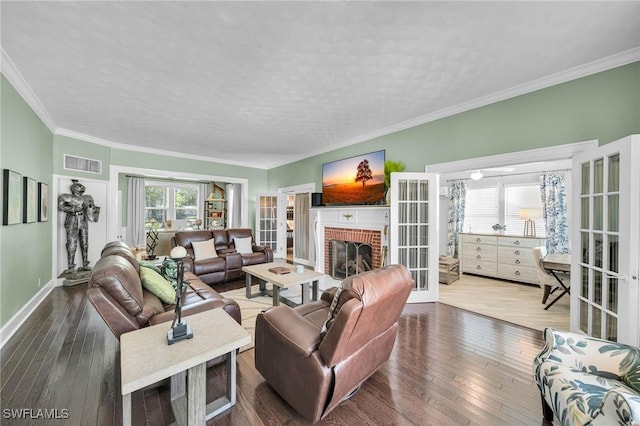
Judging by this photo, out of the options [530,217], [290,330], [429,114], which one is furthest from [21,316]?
[530,217]

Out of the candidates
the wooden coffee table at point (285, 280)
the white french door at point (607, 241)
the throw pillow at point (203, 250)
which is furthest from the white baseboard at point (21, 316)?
the white french door at point (607, 241)

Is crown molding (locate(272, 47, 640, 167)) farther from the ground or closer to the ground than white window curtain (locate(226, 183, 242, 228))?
farther from the ground

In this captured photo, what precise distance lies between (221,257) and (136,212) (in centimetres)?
506

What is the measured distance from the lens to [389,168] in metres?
3.97

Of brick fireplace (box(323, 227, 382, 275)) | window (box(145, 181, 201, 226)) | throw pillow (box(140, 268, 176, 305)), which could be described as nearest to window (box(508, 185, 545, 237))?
brick fireplace (box(323, 227, 382, 275))

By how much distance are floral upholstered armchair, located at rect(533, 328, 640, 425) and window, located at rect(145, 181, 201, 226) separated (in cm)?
921

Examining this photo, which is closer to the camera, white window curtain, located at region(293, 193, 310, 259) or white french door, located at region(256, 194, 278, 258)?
white window curtain, located at region(293, 193, 310, 259)

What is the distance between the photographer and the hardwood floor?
1.60 m

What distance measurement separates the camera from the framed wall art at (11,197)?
2430mm

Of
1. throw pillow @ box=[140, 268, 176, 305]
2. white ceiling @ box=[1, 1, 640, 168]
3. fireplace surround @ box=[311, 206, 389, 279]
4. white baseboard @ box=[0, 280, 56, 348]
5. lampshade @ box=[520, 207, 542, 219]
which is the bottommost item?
white baseboard @ box=[0, 280, 56, 348]

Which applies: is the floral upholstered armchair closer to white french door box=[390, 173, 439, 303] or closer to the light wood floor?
the light wood floor

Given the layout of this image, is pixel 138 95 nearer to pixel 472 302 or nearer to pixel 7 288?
pixel 7 288

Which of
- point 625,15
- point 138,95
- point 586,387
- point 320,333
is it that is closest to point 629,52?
point 625,15

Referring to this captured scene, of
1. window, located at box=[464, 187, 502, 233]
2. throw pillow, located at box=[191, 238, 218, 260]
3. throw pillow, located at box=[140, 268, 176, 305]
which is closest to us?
throw pillow, located at box=[140, 268, 176, 305]
